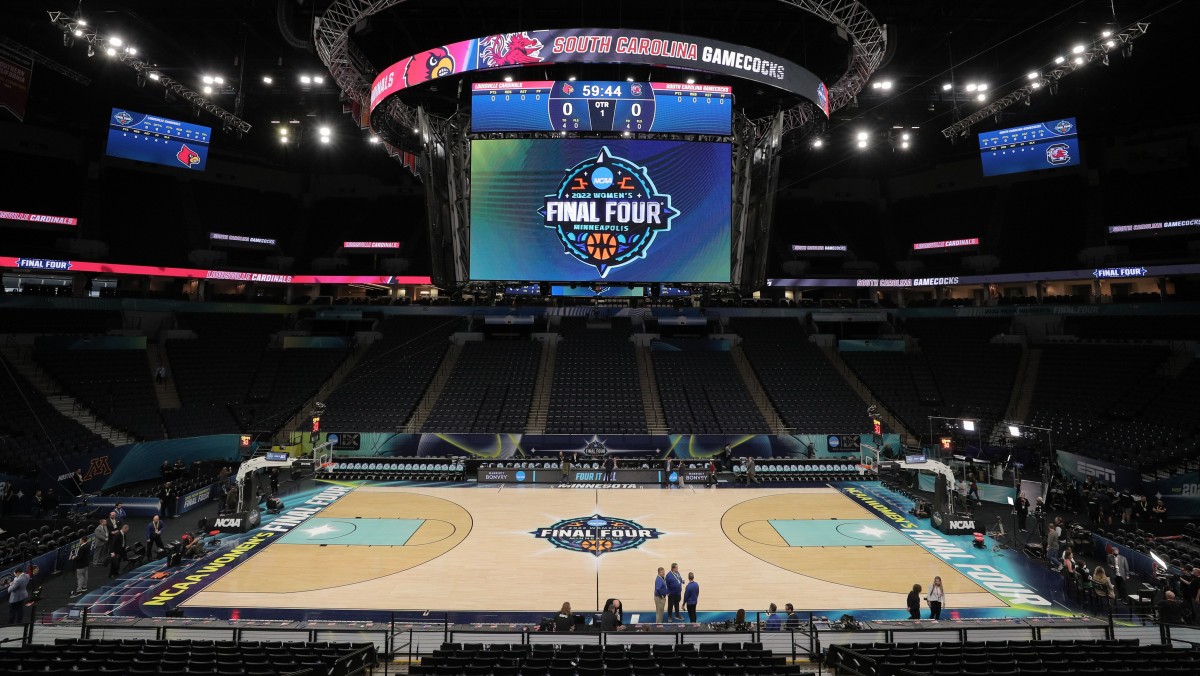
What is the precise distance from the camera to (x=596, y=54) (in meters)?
13.5

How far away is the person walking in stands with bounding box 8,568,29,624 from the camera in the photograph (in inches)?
462

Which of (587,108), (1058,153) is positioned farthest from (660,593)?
(1058,153)

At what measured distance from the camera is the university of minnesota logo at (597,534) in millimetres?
16828

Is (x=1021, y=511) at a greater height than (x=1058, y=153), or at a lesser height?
lesser

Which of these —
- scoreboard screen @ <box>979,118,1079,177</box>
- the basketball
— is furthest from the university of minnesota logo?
scoreboard screen @ <box>979,118,1079,177</box>

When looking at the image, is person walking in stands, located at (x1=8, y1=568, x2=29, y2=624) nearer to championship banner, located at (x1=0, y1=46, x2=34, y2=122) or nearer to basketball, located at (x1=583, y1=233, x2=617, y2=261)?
basketball, located at (x1=583, y1=233, x2=617, y2=261)

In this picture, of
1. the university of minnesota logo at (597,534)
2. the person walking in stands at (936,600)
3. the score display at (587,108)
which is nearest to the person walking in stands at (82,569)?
the university of minnesota logo at (597,534)

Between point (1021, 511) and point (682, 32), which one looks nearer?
point (1021, 511)

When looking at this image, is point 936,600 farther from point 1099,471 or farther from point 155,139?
point 155,139

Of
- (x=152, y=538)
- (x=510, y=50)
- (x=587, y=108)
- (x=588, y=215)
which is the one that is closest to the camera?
(x=510, y=50)

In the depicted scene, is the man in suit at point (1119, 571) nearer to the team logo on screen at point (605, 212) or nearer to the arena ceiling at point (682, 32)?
the team logo on screen at point (605, 212)

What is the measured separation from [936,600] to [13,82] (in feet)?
103

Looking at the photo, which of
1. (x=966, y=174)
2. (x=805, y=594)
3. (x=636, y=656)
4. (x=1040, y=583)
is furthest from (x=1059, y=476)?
(x=966, y=174)

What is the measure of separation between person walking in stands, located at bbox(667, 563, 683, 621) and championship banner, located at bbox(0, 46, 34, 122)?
1000 inches
